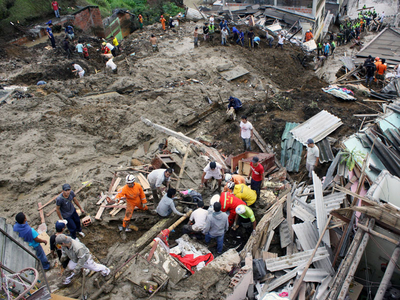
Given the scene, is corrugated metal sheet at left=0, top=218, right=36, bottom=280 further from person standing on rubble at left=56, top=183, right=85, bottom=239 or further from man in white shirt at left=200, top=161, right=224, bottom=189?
man in white shirt at left=200, top=161, right=224, bottom=189

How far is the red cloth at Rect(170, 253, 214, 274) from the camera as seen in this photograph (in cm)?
594

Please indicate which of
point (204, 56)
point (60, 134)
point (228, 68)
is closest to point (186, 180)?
point (60, 134)

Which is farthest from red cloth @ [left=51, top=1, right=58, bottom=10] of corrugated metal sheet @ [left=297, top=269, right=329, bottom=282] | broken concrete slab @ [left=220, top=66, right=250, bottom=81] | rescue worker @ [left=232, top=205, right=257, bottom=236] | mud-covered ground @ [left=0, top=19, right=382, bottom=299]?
corrugated metal sheet @ [left=297, top=269, right=329, bottom=282]

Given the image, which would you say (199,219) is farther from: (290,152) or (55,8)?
(55,8)

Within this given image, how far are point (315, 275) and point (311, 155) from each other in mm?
3911

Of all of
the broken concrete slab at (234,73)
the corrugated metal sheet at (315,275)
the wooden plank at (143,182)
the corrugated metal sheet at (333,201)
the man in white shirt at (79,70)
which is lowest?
the broken concrete slab at (234,73)

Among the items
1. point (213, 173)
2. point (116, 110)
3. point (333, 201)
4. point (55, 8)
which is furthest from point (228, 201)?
point (55, 8)

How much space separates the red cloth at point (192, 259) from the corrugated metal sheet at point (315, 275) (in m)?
1.87

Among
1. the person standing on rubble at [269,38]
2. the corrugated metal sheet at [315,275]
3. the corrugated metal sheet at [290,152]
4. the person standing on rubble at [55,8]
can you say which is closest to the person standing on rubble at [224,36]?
the person standing on rubble at [269,38]

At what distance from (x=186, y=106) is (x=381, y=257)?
9.15 m

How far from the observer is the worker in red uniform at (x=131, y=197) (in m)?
6.33

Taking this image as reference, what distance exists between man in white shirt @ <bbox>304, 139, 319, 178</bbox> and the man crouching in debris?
6098mm

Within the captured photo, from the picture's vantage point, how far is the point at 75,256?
509cm

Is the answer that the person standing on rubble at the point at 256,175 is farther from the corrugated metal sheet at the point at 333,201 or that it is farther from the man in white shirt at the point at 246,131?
the man in white shirt at the point at 246,131
